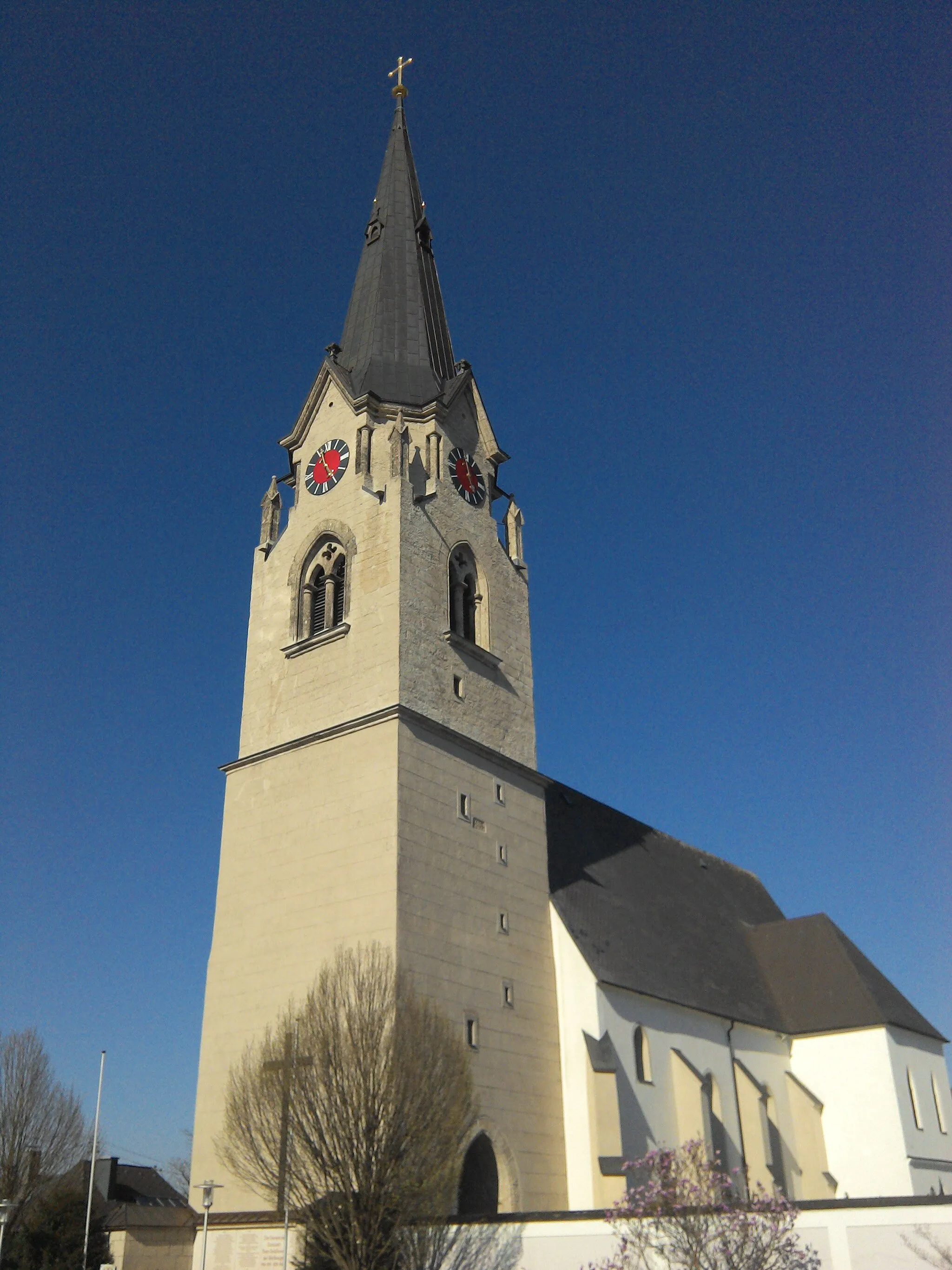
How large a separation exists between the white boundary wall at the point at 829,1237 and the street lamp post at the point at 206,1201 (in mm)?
1137

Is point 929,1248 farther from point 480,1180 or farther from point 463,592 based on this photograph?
point 463,592

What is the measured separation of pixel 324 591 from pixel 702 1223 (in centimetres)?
1844

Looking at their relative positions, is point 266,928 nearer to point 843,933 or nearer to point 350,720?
point 350,720

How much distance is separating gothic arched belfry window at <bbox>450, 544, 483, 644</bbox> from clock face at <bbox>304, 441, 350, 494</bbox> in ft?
13.4

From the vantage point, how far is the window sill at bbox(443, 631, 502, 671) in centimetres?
2902

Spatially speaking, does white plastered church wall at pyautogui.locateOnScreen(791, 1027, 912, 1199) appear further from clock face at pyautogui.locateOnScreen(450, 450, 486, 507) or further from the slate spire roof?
the slate spire roof

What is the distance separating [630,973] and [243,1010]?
31.7 feet

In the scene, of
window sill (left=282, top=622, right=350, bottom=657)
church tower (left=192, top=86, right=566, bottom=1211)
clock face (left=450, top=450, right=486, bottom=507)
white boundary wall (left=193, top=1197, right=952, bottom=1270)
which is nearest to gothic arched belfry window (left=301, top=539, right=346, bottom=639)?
church tower (left=192, top=86, right=566, bottom=1211)

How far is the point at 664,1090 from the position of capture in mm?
27953

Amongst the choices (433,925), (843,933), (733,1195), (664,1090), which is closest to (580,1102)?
(664,1090)

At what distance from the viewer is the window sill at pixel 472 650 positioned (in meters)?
29.0

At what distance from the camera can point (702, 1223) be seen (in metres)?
16.8

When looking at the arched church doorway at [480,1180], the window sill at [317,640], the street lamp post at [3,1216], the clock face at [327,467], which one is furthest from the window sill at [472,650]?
the street lamp post at [3,1216]

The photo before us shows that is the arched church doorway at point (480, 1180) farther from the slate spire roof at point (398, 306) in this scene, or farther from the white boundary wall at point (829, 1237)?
the slate spire roof at point (398, 306)
